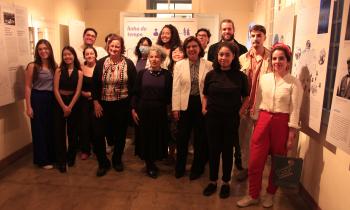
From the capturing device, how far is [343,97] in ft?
6.49

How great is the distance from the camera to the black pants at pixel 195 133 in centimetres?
302

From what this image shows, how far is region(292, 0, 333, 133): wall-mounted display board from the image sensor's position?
231cm

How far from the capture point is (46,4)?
4500 mm

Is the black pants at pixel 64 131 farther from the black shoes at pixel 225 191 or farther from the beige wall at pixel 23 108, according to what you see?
the black shoes at pixel 225 191

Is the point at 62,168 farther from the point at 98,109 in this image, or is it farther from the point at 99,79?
the point at 99,79

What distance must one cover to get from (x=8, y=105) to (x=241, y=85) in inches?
102

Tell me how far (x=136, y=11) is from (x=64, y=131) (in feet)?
12.2

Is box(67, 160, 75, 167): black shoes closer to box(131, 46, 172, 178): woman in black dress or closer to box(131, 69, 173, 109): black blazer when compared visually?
box(131, 46, 172, 178): woman in black dress

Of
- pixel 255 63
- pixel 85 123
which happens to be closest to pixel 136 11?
pixel 85 123

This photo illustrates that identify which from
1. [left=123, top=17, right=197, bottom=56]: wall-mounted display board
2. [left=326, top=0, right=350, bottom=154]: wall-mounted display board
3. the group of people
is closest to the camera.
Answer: [left=326, top=0, right=350, bottom=154]: wall-mounted display board

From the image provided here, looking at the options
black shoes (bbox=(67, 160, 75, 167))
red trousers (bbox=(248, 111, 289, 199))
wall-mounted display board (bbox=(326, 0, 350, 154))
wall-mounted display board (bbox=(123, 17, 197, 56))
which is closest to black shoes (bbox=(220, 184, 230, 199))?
red trousers (bbox=(248, 111, 289, 199))

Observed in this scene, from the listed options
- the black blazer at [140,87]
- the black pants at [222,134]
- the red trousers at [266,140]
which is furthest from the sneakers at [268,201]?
the black blazer at [140,87]

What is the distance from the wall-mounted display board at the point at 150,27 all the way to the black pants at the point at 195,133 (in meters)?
3.12

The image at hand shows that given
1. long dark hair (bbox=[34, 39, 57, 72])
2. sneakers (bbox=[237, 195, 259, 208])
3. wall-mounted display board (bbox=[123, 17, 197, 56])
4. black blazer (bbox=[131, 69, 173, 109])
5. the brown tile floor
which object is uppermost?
wall-mounted display board (bbox=[123, 17, 197, 56])
